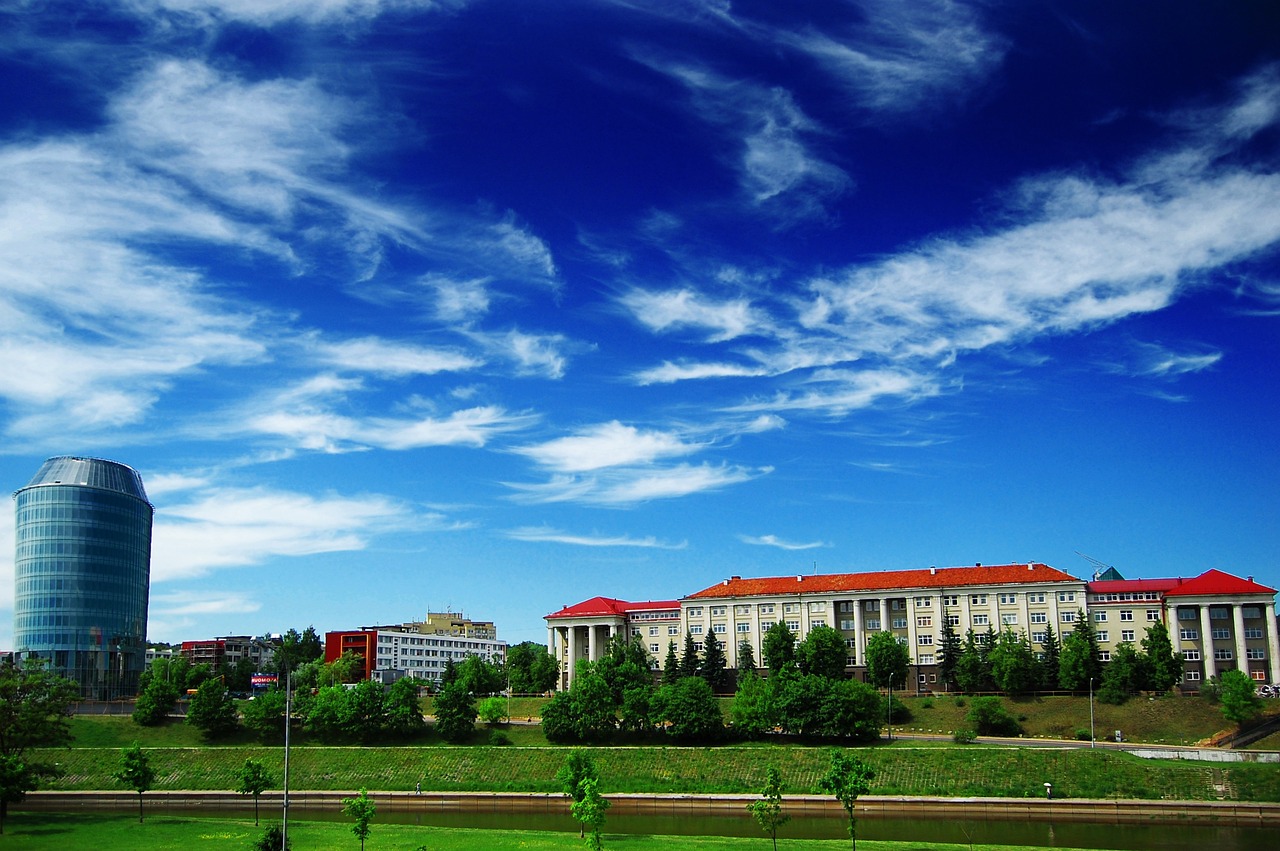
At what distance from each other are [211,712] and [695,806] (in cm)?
4852

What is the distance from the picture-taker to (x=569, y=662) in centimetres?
13150

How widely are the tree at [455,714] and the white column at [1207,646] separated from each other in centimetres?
6964

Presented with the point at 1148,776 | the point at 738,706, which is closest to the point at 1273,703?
the point at 1148,776

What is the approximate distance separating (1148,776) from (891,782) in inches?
610

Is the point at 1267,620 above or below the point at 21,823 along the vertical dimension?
above

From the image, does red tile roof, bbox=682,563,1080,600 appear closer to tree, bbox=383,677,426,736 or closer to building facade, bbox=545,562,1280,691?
building facade, bbox=545,562,1280,691

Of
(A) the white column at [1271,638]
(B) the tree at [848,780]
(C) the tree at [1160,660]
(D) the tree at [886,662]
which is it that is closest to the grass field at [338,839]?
(B) the tree at [848,780]

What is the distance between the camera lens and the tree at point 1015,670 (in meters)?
94.9

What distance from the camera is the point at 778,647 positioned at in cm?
11069

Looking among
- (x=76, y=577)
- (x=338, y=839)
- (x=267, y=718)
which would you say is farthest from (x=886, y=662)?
(x=76, y=577)

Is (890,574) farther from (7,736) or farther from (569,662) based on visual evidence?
(7,736)

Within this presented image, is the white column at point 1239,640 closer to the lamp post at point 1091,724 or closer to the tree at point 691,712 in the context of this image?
the lamp post at point 1091,724

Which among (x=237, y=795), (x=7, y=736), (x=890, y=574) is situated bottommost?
(x=237, y=795)

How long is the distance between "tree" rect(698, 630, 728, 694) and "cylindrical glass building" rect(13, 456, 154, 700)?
101516mm
